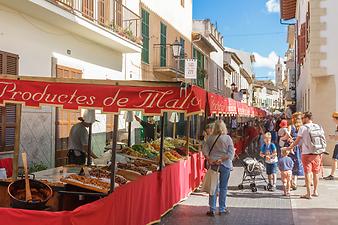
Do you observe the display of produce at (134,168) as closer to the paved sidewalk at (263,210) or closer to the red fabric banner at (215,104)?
the paved sidewalk at (263,210)

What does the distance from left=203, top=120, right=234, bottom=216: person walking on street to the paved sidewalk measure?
1.20ft

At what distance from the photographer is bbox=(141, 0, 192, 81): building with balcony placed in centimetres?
1956

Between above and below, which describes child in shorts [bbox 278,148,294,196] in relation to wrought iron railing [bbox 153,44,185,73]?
below

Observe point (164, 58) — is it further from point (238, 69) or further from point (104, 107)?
point (238, 69)

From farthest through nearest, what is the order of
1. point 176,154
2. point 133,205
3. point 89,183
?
point 176,154, point 133,205, point 89,183

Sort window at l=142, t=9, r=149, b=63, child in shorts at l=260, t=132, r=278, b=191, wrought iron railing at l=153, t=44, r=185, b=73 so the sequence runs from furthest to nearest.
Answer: wrought iron railing at l=153, t=44, r=185, b=73 < window at l=142, t=9, r=149, b=63 < child in shorts at l=260, t=132, r=278, b=191

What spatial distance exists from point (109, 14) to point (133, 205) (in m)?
9.98

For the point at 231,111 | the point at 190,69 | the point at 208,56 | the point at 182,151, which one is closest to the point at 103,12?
the point at 190,69

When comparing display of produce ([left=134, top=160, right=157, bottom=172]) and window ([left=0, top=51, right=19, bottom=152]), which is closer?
display of produce ([left=134, top=160, right=157, bottom=172])

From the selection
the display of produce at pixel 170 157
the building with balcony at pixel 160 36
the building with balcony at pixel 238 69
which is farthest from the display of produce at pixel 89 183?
the building with balcony at pixel 238 69

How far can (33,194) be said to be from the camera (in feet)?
19.0

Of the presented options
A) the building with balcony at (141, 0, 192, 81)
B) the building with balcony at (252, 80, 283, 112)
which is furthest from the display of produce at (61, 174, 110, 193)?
the building with balcony at (252, 80, 283, 112)

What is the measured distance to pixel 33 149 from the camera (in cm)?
1095

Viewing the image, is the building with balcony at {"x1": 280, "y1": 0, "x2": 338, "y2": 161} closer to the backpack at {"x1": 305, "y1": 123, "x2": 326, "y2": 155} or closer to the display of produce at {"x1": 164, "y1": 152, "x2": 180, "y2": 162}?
the backpack at {"x1": 305, "y1": 123, "x2": 326, "y2": 155}
